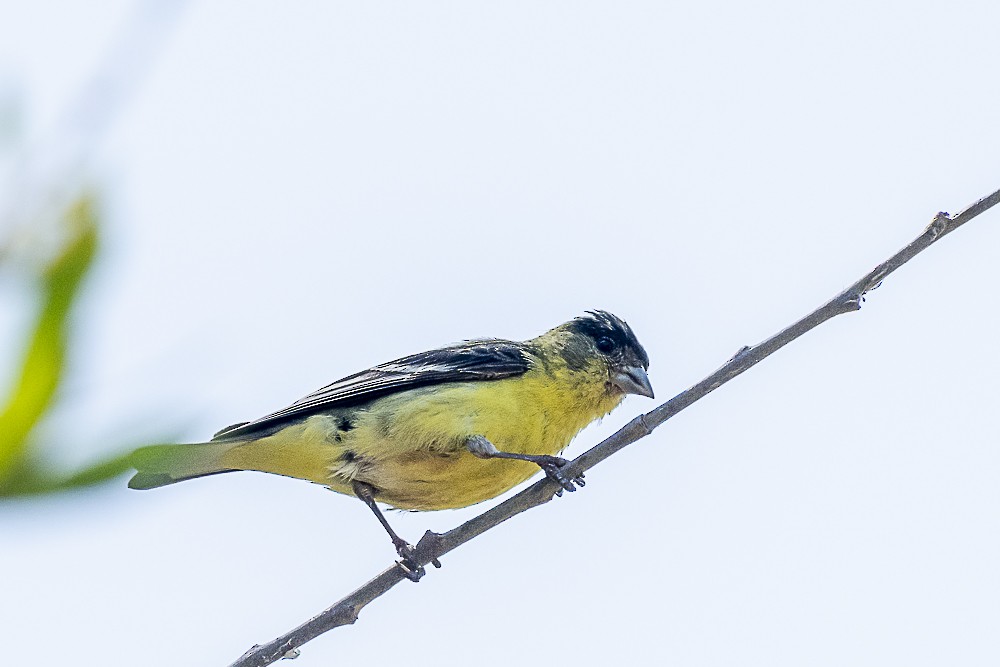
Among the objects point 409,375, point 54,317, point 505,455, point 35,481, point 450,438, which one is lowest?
point 35,481

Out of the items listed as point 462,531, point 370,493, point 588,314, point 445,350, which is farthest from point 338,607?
point 588,314

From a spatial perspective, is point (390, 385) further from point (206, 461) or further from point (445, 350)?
point (206, 461)

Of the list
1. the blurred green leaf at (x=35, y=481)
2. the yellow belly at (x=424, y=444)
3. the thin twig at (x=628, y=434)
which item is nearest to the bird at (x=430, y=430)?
the yellow belly at (x=424, y=444)

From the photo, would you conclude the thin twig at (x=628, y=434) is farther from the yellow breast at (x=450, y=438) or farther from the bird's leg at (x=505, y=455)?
the yellow breast at (x=450, y=438)

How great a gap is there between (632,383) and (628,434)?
240 centimetres

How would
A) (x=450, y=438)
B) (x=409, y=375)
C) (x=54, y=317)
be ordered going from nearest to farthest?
1. (x=54, y=317)
2. (x=450, y=438)
3. (x=409, y=375)

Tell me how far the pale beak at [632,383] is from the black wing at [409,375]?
1.91 feet

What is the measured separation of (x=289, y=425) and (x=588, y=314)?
2.29 meters

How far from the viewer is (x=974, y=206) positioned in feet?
11.9

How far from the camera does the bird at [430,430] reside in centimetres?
596

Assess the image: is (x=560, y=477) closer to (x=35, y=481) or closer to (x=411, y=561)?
(x=411, y=561)

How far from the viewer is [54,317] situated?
3.05ft

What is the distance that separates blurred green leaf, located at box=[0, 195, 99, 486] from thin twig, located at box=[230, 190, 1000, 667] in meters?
3.13

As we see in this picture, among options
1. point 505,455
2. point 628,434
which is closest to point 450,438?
point 505,455
